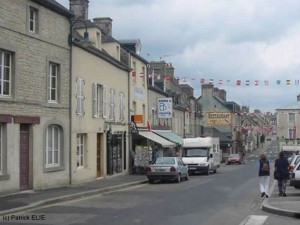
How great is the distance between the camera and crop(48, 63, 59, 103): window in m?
22.0

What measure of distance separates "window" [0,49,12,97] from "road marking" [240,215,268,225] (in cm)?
969

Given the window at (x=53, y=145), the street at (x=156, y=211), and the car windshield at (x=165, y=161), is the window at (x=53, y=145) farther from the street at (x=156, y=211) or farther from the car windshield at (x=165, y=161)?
the car windshield at (x=165, y=161)

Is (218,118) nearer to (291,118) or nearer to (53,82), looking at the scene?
(291,118)

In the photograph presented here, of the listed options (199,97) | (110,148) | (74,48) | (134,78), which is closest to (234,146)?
(199,97)

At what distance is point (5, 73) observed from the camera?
60.8ft

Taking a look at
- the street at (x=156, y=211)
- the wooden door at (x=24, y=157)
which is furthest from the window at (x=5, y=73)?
the street at (x=156, y=211)

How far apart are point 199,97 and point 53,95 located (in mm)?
69750

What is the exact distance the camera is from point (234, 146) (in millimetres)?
99375

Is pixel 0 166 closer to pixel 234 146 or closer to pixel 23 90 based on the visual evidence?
pixel 23 90

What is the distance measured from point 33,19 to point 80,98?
219 inches

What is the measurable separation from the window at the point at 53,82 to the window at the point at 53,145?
4.02 feet

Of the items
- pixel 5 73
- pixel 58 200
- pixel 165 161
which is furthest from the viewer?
pixel 165 161

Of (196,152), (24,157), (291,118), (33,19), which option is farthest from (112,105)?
(291,118)

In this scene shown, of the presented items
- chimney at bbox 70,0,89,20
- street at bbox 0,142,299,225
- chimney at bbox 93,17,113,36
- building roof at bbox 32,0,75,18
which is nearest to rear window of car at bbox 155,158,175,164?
street at bbox 0,142,299,225
